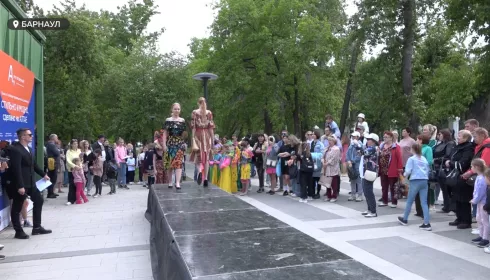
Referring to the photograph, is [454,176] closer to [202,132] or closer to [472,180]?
[472,180]

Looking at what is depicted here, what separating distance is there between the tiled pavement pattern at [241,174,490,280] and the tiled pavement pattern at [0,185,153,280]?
317cm

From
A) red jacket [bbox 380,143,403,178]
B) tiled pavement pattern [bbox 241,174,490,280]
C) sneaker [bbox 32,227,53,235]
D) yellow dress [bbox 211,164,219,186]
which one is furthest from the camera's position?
yellow dress [bbox 211,164,219,186]

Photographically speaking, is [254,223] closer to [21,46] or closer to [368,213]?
[368,213]

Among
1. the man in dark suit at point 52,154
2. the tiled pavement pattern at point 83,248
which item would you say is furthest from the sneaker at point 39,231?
the man in dark suit at point 52,154

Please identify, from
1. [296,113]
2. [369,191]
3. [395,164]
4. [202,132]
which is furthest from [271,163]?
[296,113]

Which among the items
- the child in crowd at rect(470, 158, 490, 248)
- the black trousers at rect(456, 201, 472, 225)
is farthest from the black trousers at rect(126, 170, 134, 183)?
the child in crowd at rect(470, 158, 490, 248)

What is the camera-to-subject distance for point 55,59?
19.7 metres

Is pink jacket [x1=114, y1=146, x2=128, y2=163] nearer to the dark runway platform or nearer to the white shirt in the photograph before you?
the white shirt

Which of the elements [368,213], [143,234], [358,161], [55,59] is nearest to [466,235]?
[368,213]

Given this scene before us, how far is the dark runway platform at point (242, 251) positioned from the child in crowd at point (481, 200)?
12.7 ft

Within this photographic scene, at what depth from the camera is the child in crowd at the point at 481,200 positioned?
687 cm

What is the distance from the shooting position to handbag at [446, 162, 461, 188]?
8.07 meters

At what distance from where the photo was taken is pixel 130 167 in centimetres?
1816

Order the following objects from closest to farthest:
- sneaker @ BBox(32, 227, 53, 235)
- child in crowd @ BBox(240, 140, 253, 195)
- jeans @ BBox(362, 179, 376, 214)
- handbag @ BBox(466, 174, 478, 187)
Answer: handbag @ BBox(466, 174, 478, 187) → sneaker @ BBox(32, 227, 53, 235) → jeans @ BBox(362, 179, 376, 214) → child in crowd @ BBox(240, 140, 253, 195)
